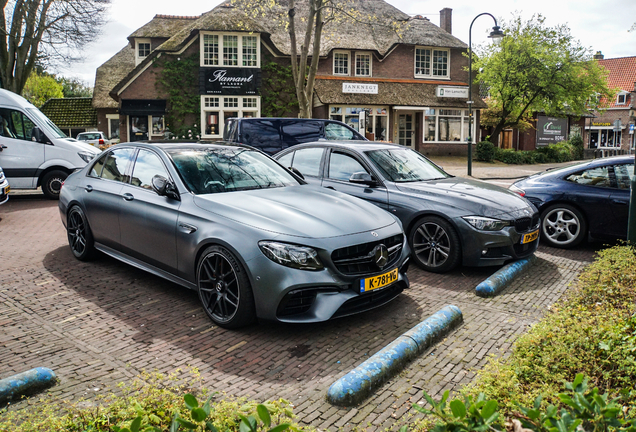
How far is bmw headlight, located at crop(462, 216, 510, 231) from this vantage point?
21.0 ft

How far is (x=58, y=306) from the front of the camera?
5.28m

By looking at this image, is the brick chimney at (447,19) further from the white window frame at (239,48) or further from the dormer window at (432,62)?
the white window frame at (239,48)

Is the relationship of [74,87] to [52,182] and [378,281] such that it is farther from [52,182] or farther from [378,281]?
[378,281]

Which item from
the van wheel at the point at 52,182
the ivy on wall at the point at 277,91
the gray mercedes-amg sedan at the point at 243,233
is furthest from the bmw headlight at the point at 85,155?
the ivy on wall at the point at 277,91

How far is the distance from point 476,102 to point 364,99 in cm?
805

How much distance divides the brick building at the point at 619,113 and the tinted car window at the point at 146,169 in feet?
209

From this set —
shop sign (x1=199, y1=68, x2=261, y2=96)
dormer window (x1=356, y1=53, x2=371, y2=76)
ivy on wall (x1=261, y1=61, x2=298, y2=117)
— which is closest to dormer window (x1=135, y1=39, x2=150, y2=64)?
shop sign (x1=199, y1=68, x2=261, y2=96)

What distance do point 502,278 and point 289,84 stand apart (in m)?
27.8

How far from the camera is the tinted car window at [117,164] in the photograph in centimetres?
623

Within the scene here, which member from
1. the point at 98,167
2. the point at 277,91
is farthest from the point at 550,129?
the point at 98,167

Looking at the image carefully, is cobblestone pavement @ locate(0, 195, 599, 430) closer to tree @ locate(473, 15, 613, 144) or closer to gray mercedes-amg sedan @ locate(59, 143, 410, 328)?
gray mercedes-amg sedan @ locate(59, 143, 410, 328)

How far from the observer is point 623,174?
794cm

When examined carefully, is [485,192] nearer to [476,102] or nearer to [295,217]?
[295,217]

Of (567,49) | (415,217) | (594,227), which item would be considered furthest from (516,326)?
(567,49)
